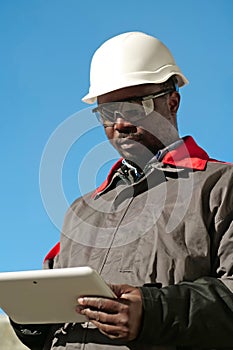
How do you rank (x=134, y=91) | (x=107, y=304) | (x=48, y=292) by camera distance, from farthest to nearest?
(x=134, y=91) → (x=48, y=292) → (x=107, y=304)

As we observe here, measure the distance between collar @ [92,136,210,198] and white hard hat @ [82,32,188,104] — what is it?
350 mm

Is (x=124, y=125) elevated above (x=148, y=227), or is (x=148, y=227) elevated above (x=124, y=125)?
(x=124, y=125)

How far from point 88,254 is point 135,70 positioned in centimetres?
97

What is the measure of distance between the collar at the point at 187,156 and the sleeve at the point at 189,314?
0.66m

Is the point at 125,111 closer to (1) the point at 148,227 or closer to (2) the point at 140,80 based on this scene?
(2) the point at 140,80

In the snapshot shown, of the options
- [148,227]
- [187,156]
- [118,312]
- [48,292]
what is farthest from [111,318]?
[187,156]

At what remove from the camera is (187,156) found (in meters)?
3.95

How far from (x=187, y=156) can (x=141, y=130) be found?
10.8 inches

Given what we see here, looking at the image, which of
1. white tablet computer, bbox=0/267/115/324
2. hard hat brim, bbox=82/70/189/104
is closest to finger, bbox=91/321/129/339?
white tablet computer, bbox=0/267/115/324

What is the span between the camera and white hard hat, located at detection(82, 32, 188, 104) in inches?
161

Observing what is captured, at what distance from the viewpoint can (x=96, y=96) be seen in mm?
4188

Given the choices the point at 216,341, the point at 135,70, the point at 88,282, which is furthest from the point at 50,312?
the point at 135,70

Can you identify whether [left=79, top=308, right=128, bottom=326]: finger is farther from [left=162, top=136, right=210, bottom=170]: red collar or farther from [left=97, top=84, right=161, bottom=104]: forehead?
[left=97, top=84, right=161, bottom=104]: forehead

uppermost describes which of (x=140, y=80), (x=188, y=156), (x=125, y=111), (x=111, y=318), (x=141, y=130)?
(x=140, y=80)
